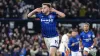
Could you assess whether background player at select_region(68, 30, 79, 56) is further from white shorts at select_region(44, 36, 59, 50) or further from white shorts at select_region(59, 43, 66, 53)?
white shorts at select_region(44, 36, 59, 50)

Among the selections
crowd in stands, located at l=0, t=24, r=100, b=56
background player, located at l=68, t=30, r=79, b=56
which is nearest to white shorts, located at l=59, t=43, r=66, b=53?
Answer: background player, located at l=68, t=30, r=79, b=56

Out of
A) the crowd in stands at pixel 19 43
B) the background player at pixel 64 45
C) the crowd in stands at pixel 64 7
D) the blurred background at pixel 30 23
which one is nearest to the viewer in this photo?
the background player at pixel 64 45

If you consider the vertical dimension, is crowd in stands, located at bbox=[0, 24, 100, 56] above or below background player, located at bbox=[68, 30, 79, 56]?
below

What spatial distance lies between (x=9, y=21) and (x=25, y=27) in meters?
0.82

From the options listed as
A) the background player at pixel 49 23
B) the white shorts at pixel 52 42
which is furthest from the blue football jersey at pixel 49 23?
the white shorts at pixel 52 42

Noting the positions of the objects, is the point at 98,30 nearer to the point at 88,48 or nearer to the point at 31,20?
the point at 31,20

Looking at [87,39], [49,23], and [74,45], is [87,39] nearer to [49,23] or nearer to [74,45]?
[74,45]

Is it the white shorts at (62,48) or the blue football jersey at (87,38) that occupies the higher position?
the blue football jersey at (87,38)

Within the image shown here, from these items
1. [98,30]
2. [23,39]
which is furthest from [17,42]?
[98,30]

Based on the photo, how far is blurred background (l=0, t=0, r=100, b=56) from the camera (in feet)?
68.9

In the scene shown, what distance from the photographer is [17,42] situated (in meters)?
21.5

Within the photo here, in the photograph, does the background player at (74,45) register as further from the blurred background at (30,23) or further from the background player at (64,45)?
the blurred background at (30,23)

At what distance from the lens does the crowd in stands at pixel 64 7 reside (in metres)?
24.3

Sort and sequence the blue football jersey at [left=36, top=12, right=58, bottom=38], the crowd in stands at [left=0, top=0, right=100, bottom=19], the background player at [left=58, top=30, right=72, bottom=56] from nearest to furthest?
the blue football jersey at [left=36, top=12, right=58, bottom=38], the background player at [left=58, top=30, right=72, bottom=56], the crowd in stands at [left=0, top=0, right=100, bottom=19]
